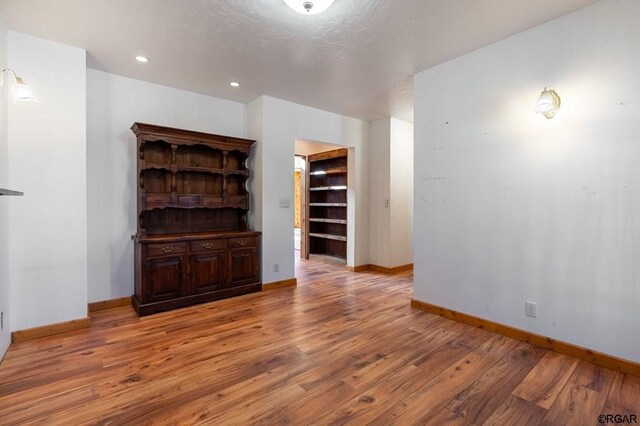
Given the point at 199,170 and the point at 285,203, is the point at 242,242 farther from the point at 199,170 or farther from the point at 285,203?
the point at 199,170

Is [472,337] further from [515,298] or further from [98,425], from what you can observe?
[98,425]

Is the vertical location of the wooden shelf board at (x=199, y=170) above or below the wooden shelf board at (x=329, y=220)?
above

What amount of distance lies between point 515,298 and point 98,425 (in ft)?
10.7

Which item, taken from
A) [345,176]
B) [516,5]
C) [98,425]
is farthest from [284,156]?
[98,425]

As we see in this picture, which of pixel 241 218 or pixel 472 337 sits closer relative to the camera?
pixel 472 337

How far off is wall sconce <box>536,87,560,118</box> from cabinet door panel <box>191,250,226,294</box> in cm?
362

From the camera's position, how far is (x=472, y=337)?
9.23ft

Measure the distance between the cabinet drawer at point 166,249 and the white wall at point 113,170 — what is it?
0.59 m

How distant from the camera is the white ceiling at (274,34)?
2340 millimetres

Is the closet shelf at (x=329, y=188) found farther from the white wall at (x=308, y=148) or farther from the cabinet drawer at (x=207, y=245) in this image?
the cabinet drawer at (x=207, y=245)

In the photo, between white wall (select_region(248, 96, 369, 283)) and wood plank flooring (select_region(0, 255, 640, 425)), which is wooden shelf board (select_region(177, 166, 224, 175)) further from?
wood plank flooring (select_region(0, 255, 640, 425))

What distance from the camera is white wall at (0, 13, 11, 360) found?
2.45m

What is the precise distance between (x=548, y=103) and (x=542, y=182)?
65cm

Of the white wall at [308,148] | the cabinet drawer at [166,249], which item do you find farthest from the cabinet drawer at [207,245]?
the white wall at [308,148]
